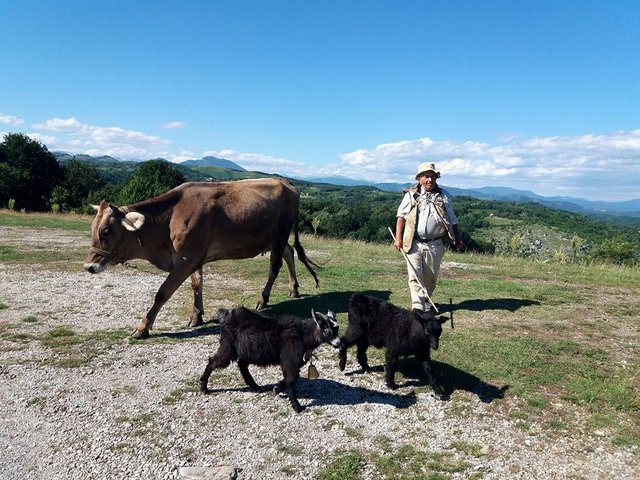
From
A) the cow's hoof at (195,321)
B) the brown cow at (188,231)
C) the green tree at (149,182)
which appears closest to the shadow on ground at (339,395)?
the cow's hoof at (195,321)

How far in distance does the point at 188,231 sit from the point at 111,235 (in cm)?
126

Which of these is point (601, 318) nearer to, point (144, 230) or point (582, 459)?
point (582, 459)

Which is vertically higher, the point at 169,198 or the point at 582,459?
the point at 169,198

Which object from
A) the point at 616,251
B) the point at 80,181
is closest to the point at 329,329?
the point at 616,251

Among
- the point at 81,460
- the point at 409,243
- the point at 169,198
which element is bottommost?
the point at 81,460

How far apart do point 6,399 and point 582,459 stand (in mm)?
6356

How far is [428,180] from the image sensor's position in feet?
25.3

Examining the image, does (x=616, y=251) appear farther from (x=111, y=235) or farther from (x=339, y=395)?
(x=111, y=235)

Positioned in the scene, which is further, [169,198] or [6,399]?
[169,198]

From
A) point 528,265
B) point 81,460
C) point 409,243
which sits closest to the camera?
point 81,460

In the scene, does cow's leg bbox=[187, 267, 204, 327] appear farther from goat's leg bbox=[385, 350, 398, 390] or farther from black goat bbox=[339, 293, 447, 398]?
goat's leg bbox=[385, 350, 398, 390]

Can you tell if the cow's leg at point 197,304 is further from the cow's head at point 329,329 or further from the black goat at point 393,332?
the cow's head at point 329,329

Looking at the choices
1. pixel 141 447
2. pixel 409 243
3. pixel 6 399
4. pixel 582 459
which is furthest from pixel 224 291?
pixel 582 459

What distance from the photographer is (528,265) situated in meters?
15.4
